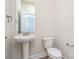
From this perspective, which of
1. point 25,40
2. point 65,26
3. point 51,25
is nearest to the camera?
point 25,40

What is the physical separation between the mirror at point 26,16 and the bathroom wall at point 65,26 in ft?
A: 2.95

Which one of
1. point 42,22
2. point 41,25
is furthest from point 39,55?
point 42,22

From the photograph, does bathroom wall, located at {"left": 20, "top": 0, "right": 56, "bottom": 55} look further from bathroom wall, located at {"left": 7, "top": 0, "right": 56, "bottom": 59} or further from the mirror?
the mirror

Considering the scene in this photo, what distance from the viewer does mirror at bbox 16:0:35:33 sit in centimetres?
271

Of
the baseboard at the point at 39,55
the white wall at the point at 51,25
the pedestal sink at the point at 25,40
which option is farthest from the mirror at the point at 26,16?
the baseboard at the point at 39,55

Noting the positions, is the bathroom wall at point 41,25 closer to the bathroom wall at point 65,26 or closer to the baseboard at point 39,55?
the baseboard at point 39,55

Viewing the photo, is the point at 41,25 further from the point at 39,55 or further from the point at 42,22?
the point at 39,55

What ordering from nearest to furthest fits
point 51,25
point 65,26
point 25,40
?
point 25,40 → point 65,26 → point 51,25

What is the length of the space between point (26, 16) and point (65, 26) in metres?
1.23

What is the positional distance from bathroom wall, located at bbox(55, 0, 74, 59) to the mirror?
0.90 metres

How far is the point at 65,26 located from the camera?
9.11ft

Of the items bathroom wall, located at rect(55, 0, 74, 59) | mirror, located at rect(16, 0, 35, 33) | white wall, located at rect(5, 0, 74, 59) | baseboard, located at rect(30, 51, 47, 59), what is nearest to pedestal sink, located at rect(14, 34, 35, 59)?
white wall, located at rect(5, 0, 74, 59)
